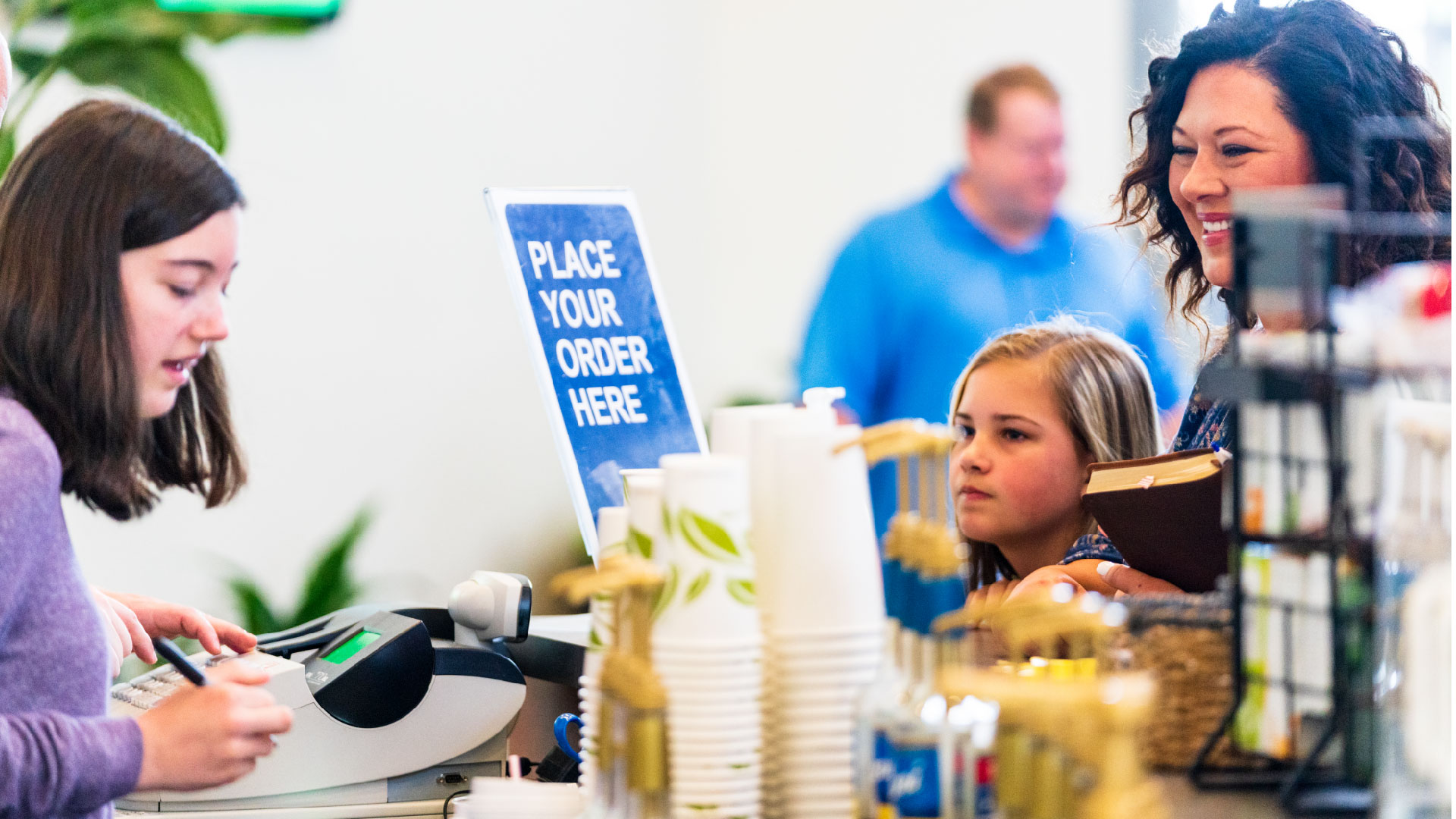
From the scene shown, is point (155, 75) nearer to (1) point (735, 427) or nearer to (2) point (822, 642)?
(1) point (735, 427)

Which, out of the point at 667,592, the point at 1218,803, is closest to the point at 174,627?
the point at 667,592

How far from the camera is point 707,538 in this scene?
34.4 inches

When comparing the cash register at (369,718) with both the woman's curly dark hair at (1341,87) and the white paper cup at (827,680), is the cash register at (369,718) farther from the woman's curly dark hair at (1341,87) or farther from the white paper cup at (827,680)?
the woman's curly dark hair at (1341,87)

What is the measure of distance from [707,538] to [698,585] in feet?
0.09

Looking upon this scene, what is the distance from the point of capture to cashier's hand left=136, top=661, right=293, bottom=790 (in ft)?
3.52

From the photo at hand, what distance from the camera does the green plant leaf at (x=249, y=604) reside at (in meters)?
3.74

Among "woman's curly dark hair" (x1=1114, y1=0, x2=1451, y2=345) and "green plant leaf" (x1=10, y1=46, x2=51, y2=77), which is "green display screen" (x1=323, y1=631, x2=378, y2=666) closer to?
"woman's curly dark hair" (x1=1114, y1=0, x2=1451, y2=345)

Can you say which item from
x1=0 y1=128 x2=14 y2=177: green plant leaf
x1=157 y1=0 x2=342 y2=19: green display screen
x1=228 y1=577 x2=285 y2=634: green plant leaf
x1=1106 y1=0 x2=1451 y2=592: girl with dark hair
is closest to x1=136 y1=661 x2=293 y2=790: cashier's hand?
x1=1106 y1=0 x2=1451 y2=592: girl with dark hair

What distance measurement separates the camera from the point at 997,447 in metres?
1.83

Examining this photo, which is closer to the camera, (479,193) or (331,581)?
(331,581)

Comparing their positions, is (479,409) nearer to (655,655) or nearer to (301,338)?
(301,338)

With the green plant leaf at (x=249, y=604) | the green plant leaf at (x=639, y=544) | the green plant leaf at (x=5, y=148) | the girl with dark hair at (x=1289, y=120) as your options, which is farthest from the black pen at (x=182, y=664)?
the green plant leaf at (x=249, y=604)

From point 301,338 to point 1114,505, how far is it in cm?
298

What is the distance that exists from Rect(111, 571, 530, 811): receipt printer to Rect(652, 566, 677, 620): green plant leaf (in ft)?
2.25
